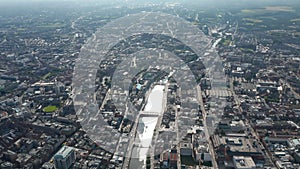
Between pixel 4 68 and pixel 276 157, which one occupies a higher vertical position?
pixel 4 68

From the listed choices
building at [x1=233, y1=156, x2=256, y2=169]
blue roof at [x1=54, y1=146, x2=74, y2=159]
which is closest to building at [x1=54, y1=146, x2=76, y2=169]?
blue roof at [x1=54, y1=146, x2=74, y2=159]

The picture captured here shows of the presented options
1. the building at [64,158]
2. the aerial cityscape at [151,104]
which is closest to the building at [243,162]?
the aerial cityscape at [151,104]

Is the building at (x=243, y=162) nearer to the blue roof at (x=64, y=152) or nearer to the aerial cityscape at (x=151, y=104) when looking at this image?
the aerial cityscape at (x=151, y=104)

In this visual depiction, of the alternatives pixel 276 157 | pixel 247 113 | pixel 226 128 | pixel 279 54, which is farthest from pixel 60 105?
pixel 279 54

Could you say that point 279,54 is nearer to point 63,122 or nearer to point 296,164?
point 296,164

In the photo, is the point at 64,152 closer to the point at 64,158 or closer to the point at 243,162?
the point at 64,158

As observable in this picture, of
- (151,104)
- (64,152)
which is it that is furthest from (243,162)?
(64,152)
